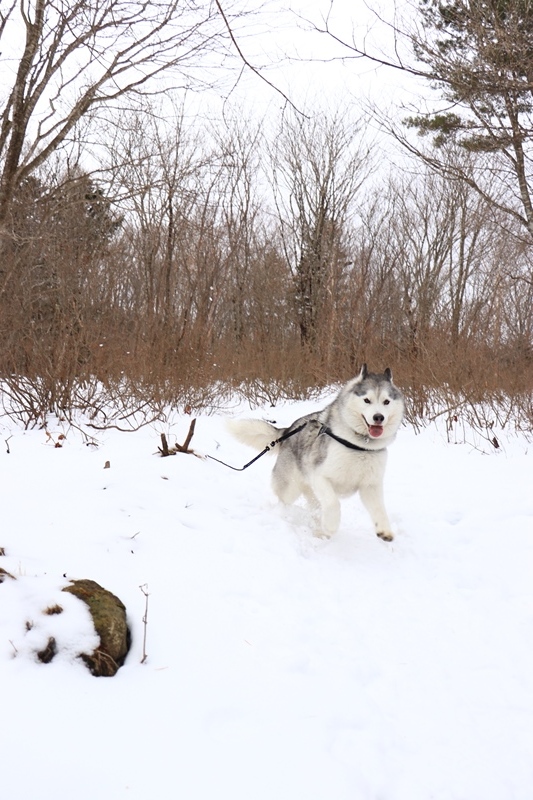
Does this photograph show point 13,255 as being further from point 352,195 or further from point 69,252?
point 352,195

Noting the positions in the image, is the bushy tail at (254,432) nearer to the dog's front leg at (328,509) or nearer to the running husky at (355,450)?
the running husky at (355,450)

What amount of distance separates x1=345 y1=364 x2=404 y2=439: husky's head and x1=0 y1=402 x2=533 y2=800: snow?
0.87 m

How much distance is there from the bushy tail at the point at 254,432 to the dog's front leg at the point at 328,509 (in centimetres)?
112

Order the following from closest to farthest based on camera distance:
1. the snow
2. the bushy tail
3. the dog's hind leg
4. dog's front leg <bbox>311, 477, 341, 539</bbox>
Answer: the snow → dog's front leg <bbox>311, 477, 341, 539</bbox> → the dog's hind leg → the bushy tail

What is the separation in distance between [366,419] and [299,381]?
8.76m

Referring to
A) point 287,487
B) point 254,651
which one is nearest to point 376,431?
point 287,487

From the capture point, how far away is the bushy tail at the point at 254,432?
4.81 meters

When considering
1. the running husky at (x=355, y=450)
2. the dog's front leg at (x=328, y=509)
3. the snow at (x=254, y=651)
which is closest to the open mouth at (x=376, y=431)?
the running husky at (x=355, y=450)

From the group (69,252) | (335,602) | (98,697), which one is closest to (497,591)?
(335,602)

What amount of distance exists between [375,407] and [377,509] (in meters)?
0.79

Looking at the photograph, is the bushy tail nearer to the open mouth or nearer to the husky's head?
the husky's head

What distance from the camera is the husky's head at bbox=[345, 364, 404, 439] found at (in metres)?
3.81

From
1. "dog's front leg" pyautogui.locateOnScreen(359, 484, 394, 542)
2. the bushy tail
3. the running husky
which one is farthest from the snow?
the bushy tail

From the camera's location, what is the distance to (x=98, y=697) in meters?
1.72
